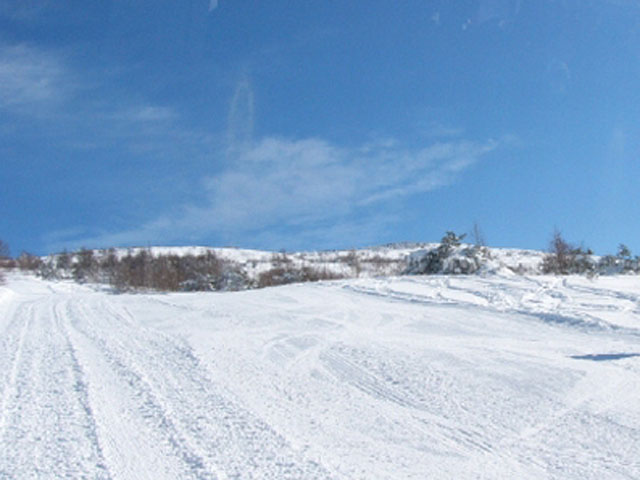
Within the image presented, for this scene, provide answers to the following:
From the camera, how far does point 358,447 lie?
348 centimetres

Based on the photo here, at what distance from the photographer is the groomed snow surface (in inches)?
128

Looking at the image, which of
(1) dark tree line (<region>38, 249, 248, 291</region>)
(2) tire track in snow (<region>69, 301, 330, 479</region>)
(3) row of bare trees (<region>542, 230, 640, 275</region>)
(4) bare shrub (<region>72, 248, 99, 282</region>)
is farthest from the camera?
(4) bare shrub (<region>72, 248, 99, 282</region>)

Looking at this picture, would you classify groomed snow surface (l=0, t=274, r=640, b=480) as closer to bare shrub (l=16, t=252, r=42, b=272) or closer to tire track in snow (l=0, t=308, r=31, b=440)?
tire track in snow (l=0, t=308, r=31, b=440)

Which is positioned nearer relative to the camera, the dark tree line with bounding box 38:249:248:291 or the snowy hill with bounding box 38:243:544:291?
the snowy hill with bounding box 38:243:544:291

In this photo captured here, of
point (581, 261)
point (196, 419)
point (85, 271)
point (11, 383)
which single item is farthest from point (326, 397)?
point (85, 271)

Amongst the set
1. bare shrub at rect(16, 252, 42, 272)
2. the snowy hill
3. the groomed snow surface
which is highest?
bare shrub at rect(16, 252, 42, 272)

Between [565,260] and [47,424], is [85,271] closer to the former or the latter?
[565,260]

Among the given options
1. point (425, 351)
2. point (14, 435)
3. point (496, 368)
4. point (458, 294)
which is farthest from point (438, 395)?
point (458, 294)

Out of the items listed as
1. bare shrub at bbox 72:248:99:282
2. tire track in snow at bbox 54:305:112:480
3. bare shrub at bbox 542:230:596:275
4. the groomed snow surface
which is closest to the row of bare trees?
bare shrub at bbox 542:230:596:275

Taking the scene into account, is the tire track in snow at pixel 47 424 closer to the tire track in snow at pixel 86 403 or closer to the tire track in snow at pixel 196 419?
the tire track in snow at pixel 86 403

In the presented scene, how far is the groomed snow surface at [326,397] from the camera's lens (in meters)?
3.24

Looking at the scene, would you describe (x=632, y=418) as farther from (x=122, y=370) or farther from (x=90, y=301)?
(x=90, y=301)

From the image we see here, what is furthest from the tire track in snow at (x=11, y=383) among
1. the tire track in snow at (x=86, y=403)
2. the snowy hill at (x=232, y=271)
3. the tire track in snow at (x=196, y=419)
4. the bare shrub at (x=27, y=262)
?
the bare shrub at (x=27, y=262)

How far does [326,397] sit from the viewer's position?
465 centimetres
